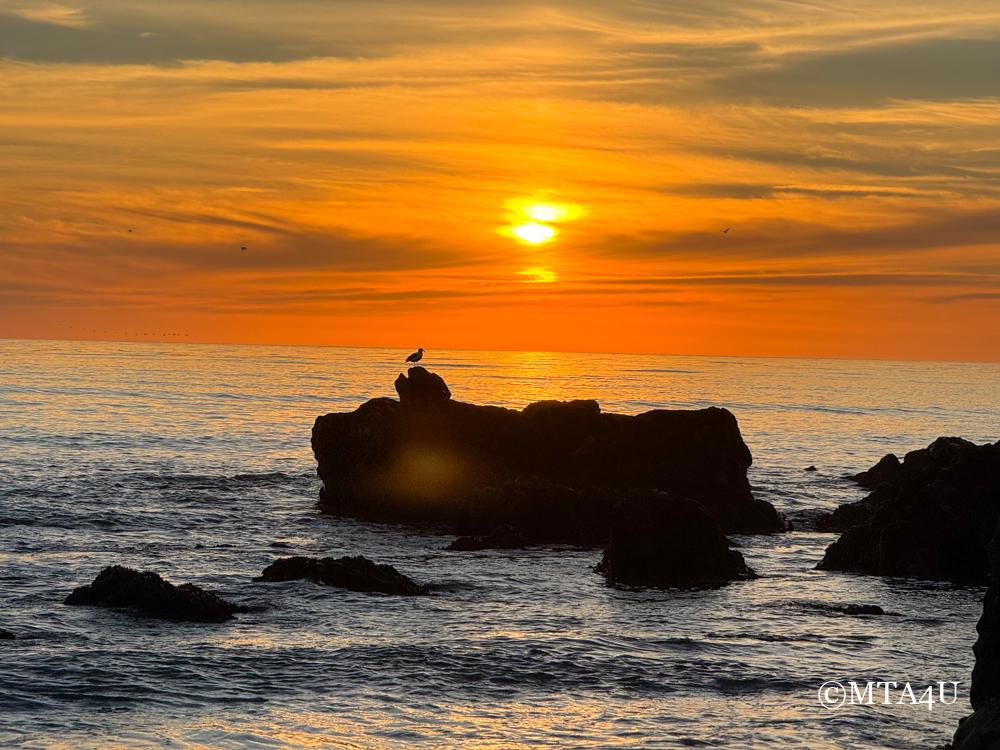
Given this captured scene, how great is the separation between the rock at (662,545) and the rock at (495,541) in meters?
6.27

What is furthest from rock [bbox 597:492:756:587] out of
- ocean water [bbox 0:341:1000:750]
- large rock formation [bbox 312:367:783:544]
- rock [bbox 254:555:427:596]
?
large rock formation [bbox 312:367:783:544]

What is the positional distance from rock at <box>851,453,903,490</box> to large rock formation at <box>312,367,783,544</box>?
16.6 metres

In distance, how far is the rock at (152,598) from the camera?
27844 millimetres

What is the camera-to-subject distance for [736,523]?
154 feet

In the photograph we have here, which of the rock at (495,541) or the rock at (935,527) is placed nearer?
the rock at (935,527)

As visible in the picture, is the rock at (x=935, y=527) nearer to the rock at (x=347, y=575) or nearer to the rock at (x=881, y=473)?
the rock at (x=347, y=575)

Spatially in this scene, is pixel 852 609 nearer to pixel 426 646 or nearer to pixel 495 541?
pixel 426 646

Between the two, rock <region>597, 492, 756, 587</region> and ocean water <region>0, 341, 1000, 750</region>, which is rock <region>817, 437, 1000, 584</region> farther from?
rock <region>597, 492, 756, 587</region>

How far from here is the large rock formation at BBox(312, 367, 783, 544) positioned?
47750 mm

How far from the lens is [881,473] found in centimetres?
6312

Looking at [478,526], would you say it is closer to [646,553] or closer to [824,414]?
[646,553]

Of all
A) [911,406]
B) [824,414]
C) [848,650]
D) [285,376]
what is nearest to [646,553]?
[848,650]

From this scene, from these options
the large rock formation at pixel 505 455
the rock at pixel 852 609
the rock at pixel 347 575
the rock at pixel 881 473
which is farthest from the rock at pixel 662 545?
the rock at pixel 881 473

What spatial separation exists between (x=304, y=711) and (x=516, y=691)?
14.1 feet
